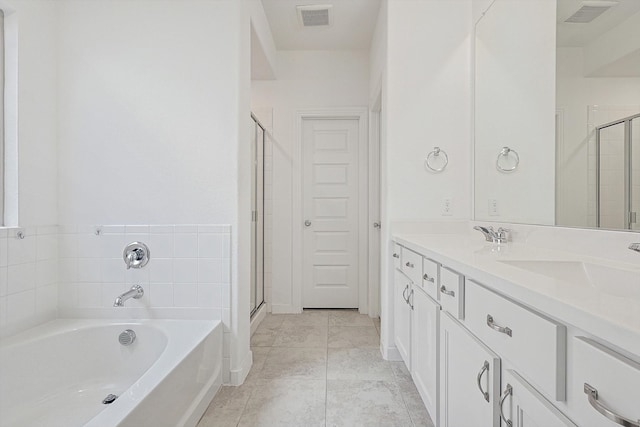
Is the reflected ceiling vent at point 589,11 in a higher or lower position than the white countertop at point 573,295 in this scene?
higher

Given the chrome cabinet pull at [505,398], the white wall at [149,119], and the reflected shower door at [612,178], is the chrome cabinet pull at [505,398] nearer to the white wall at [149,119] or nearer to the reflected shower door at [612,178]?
the reflected shower door at [612,178]

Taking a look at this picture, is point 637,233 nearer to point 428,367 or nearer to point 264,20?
point 428,367

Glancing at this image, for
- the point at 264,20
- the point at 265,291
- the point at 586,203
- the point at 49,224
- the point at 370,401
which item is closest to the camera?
the point at 586,203

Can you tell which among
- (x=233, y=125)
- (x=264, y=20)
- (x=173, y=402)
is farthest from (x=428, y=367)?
(x=264, y=20)

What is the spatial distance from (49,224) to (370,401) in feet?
6.84

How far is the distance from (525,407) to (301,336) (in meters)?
2.18

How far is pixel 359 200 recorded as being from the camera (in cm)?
344

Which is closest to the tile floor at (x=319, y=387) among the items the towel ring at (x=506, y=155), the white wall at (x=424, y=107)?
the white wall at (x=424, y=107)

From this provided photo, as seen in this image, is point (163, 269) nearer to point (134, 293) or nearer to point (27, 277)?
point (134, 293)

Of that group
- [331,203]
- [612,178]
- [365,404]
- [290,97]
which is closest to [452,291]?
[612,178]

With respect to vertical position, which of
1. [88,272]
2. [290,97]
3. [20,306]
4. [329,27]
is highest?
[329,27]

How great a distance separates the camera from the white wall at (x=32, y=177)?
176 cm

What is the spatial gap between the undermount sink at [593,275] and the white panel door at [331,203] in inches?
90.9

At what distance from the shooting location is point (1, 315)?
1.68 meters
